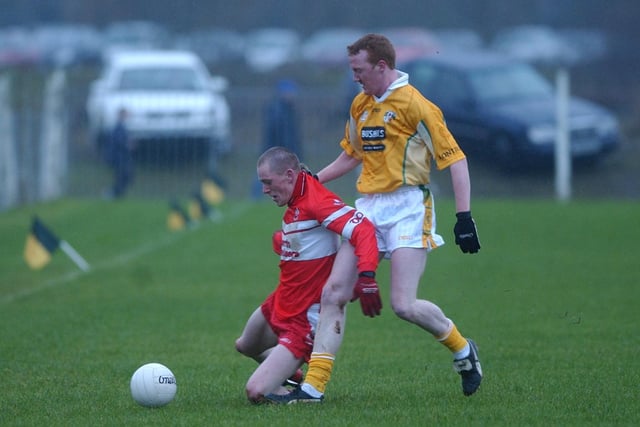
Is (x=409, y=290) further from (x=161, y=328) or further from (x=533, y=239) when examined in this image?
(x=533, y=239)

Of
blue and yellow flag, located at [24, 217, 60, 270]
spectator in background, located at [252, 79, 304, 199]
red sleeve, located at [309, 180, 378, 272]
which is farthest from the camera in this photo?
spectator in background, located at [252, 79, 304, 199]

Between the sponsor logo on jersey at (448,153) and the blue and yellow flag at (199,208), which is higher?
the sponsor logo on jersey at (448,153)

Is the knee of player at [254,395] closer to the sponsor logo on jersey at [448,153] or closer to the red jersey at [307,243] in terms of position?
the red jersey at [307,243]

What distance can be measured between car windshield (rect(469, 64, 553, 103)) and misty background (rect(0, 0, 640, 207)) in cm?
48

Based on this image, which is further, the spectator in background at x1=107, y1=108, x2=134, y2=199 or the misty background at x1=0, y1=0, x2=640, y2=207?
the misty background at x1=0, y1=0, x2=640, y2=207

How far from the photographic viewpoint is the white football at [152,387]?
6.20 metres

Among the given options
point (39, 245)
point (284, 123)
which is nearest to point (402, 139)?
point (39, 245)

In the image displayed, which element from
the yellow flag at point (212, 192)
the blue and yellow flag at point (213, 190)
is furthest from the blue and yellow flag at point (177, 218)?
the yellow flag at point (212, 192)

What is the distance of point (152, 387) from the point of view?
6.19 metres

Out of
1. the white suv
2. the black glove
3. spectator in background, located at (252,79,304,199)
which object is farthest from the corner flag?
the white suv

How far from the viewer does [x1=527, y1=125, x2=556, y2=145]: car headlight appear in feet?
68.7

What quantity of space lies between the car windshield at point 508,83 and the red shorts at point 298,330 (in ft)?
48.1

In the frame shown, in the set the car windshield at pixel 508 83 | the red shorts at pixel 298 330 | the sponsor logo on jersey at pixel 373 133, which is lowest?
the red shorts at pixel 298 330

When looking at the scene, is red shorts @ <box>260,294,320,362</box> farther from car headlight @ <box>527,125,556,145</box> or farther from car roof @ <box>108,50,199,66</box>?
car roof @ <box>108,50,199,66</box>
